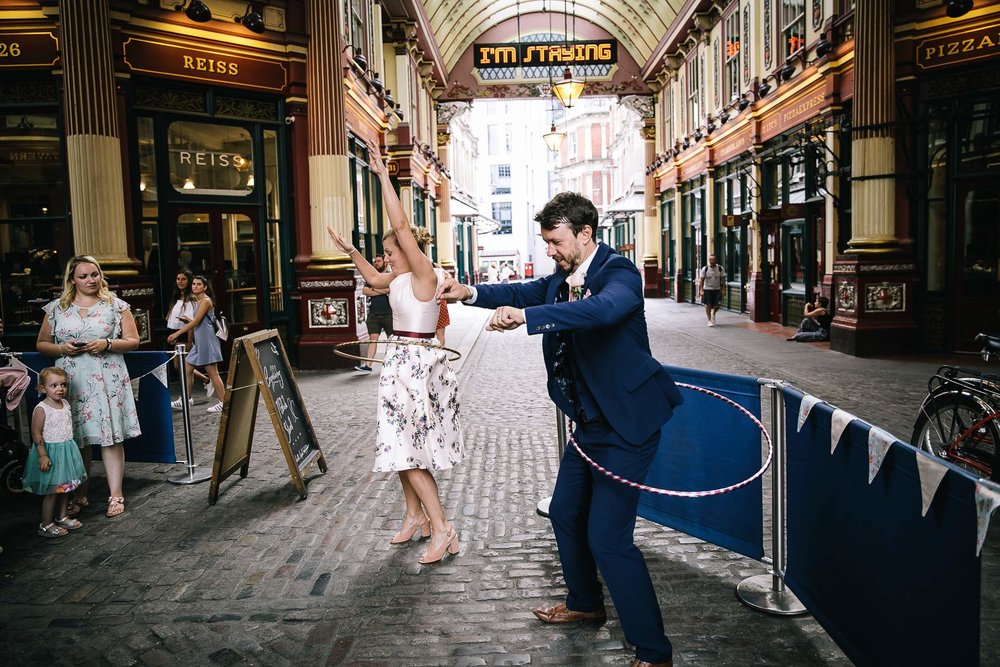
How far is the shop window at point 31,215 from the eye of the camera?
10594 millimetres

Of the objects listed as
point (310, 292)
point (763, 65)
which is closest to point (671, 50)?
point (763, 65)

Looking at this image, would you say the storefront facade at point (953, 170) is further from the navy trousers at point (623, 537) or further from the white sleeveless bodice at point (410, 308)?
the navy trousers at point (623, 537)

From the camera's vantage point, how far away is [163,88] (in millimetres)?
11188

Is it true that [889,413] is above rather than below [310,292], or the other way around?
below

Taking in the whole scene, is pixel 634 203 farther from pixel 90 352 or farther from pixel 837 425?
pixel 837 425

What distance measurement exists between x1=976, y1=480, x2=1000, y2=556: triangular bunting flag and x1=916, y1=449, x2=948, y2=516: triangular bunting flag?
0.60 feet

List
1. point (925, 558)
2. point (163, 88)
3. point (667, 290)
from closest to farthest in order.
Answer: point (925, 558), point (163, 88), point (667, 290)

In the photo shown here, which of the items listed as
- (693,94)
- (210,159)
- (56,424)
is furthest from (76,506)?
(693,94)

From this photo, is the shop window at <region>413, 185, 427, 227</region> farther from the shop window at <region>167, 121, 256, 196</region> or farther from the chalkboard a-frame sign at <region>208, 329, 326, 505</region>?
the chalkboard a-frame sign at <region>208, 329, 326, 505</region>

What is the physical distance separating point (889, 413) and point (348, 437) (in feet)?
17.9

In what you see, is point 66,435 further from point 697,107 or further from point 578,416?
point 697,107

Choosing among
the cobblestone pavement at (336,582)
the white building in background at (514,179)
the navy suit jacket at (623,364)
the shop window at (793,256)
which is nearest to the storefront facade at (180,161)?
the cobblestone pavement at (336,582)

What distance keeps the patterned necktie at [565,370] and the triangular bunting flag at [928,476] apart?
1318 mm

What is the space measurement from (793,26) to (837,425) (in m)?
15.7
